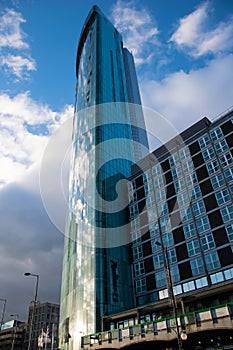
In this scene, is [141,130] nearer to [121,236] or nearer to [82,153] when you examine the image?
[82,153]

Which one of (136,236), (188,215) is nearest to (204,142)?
(188,215)

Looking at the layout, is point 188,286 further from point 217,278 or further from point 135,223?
point 135,223

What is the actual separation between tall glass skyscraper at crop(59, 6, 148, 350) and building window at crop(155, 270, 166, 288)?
21.7 ft

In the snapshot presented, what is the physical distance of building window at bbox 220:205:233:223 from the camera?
148 ft

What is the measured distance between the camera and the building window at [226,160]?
49.2 metres

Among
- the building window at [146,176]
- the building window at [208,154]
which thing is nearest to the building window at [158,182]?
the building window at [146,176]

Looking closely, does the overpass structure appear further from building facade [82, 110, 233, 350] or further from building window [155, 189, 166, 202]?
building window [155, 189, 166, 202]

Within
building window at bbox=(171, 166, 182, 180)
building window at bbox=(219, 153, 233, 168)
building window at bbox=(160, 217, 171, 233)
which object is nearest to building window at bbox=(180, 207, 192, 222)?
building window at bbox=(160, 217, 171, 233)

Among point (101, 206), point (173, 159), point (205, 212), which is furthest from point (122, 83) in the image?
point (205, 212)

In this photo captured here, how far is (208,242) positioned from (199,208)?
6.61 meters

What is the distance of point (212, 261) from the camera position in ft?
146

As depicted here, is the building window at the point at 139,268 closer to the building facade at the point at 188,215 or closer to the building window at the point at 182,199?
the building facade at the point at 188,215

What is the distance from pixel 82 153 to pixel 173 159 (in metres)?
25.3

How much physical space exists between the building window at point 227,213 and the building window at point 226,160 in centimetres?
807
